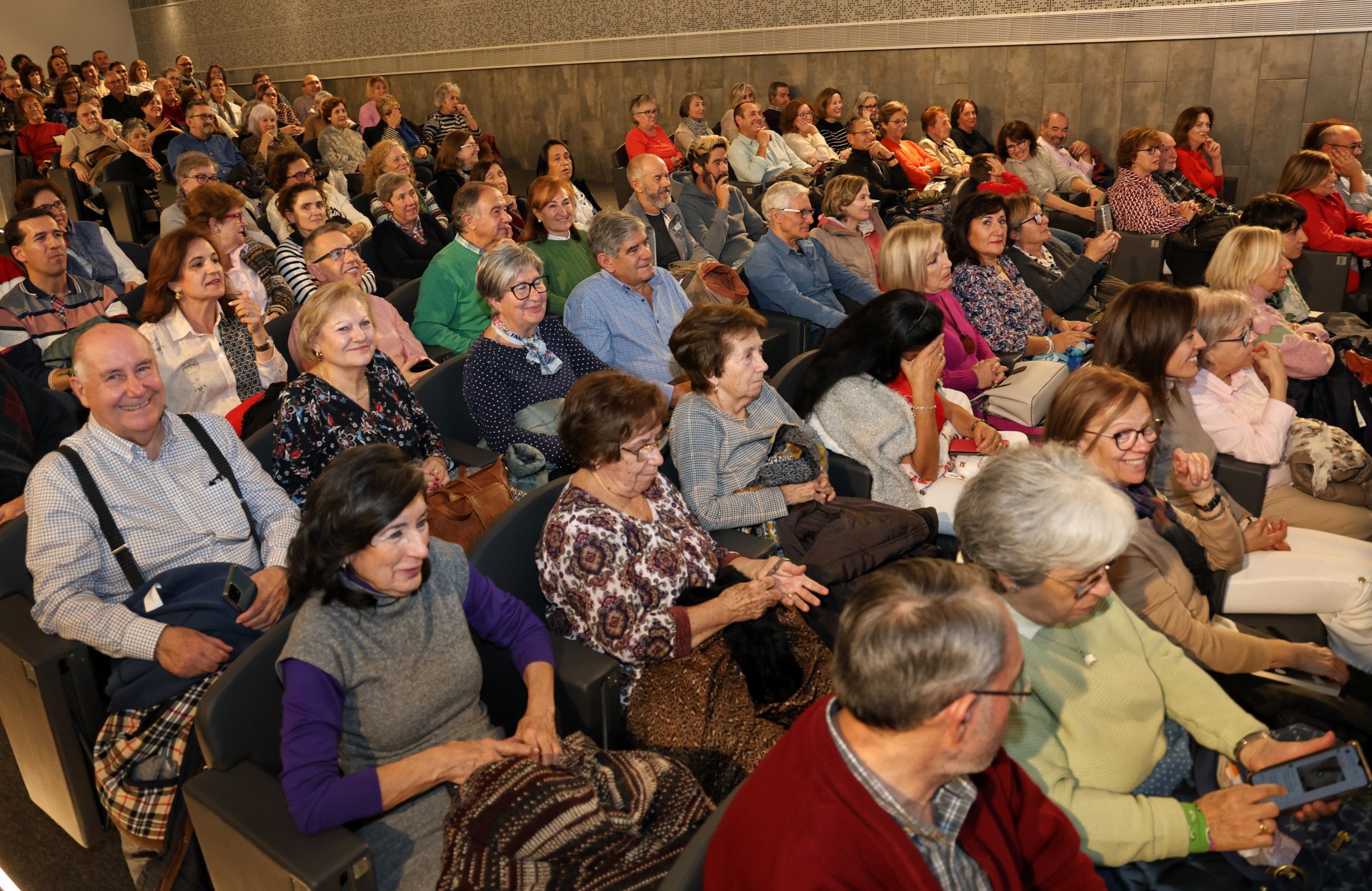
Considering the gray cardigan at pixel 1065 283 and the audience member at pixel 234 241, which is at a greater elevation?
the audience member at pixel 234 241

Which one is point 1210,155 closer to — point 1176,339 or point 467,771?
point 1176,339

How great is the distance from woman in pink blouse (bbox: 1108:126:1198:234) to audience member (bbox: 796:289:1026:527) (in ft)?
13.1

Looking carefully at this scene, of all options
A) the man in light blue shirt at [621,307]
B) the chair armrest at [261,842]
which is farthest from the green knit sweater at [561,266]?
the chair armrest at [261,842]

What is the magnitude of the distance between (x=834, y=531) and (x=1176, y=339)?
128 cm

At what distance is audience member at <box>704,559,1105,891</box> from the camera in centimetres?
131

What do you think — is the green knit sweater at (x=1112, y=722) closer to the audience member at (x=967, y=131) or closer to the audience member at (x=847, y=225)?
the audience member at (x=847, y=225)

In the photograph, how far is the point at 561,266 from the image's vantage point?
15.9ft

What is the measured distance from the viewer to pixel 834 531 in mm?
2736

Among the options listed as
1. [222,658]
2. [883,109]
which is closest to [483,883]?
[222,658]

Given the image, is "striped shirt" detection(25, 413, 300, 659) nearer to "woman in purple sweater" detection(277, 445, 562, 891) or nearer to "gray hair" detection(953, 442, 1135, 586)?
"woman in purple sweater" detection(277, 445, 562, 891)

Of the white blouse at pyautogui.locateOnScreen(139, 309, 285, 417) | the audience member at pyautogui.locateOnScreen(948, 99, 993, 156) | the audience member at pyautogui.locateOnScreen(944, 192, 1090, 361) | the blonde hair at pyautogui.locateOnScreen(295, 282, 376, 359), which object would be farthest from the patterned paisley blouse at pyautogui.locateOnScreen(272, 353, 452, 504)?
the audience member at pyautogui.locateOnScreen(948, 99, 993, 156)

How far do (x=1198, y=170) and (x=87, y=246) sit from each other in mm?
7254

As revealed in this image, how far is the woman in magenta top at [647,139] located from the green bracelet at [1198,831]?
7.62 meters

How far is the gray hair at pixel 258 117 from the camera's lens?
8484 mm
